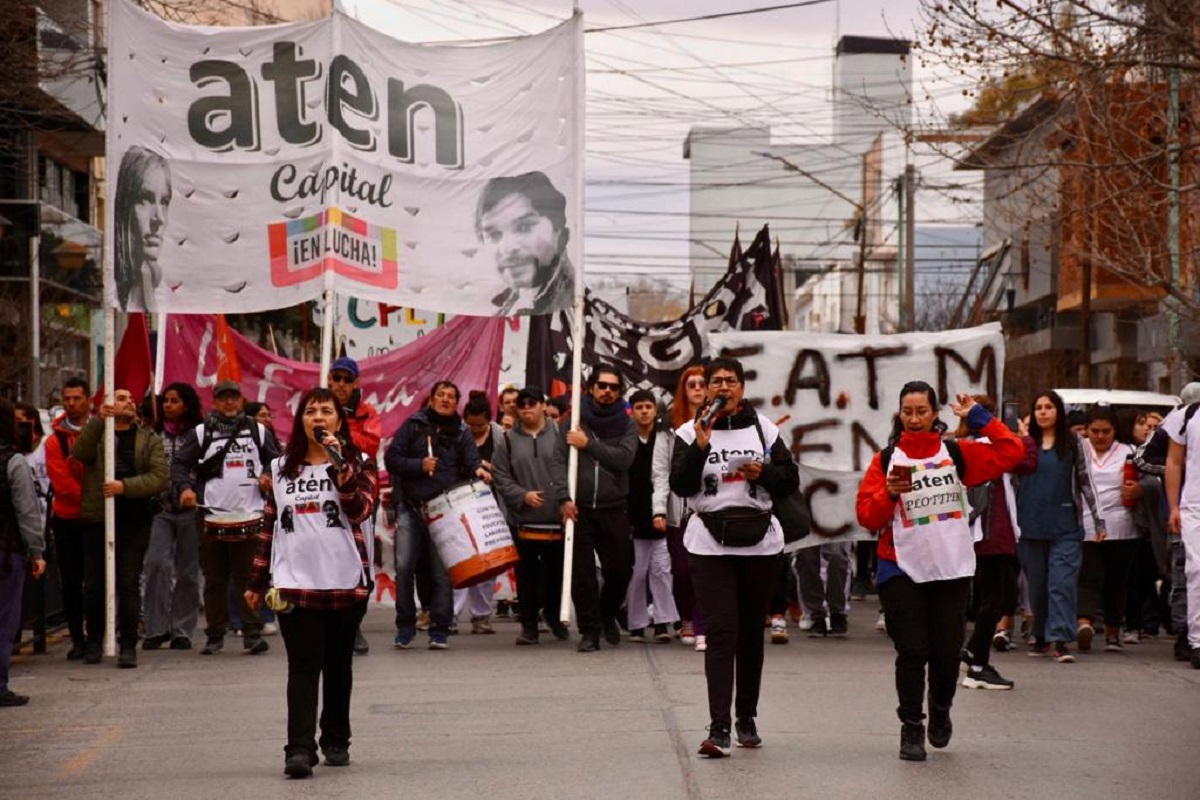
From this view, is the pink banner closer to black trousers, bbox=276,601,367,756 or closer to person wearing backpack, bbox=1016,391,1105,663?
person wearing backpack, bbox=1016,391,1105,663

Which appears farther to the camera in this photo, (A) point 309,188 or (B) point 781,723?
(A) point 309,188

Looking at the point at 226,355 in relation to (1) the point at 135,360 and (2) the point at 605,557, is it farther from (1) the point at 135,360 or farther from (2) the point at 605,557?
(2) the point at 605,557

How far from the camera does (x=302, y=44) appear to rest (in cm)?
1572

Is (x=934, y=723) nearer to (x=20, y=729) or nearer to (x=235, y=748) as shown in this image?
(x=235, y=748)

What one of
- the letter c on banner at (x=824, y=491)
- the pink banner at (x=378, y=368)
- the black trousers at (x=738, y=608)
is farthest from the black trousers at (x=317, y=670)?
the pink banner at (x=378, y=368)

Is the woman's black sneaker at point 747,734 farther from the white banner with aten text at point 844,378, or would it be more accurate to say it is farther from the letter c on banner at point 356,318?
the letter c on banner at point 356,318

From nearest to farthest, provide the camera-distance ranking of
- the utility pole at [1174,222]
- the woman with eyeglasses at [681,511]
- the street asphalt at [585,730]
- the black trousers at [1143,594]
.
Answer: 1. the street asphalt at [585,730]
2. the woman with eyeglasses at [681,511]
3. the black trousers at [1143,594]
4. the utility pole at [1174,222]

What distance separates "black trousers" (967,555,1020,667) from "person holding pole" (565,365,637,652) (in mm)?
3123

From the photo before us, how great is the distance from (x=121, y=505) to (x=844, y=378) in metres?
5.69

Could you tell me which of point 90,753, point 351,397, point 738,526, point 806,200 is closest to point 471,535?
point 351,397

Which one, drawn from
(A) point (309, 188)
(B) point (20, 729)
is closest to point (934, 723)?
(B) point (20, 729)

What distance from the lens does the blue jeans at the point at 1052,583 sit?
1407 cm

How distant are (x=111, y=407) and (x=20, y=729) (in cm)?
362

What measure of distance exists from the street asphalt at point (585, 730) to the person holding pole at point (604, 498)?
0.56m
